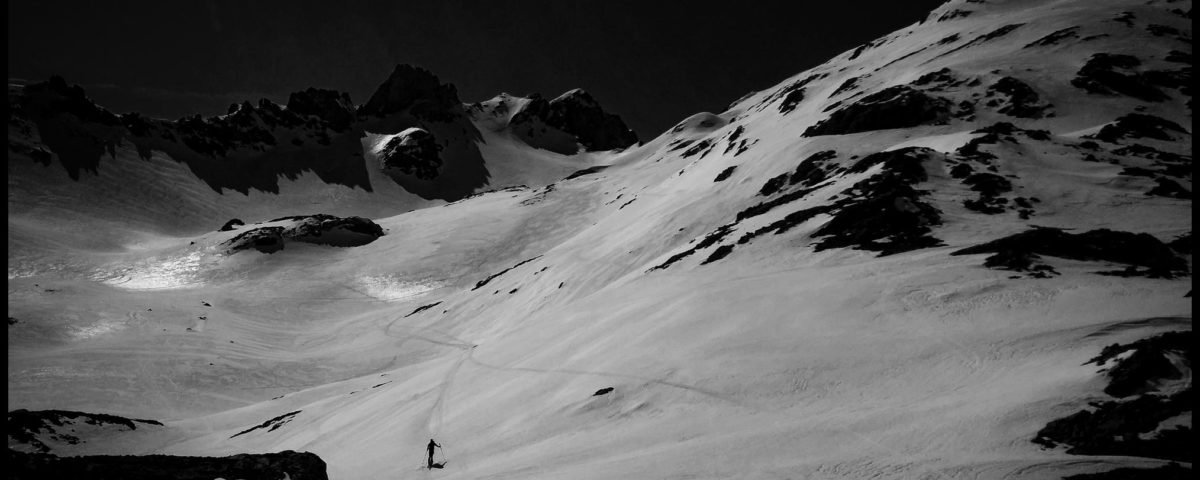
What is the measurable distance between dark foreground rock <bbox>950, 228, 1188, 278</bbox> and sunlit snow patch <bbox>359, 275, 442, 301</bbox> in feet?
185

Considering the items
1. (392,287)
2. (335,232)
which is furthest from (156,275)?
(392,287)

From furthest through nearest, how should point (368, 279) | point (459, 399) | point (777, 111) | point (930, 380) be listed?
point (777, 111) < point (368, 279) < point (459, 399) < point (930, 380)

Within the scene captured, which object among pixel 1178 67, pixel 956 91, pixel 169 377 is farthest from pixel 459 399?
pixel 1178 67

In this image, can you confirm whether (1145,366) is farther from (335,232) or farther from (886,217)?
(335,232)

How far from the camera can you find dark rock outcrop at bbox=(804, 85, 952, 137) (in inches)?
1948

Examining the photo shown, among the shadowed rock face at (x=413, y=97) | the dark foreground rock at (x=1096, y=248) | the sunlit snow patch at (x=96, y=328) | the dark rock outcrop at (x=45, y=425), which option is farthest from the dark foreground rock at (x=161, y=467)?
the shadowed rock face at (x=413, y=97)

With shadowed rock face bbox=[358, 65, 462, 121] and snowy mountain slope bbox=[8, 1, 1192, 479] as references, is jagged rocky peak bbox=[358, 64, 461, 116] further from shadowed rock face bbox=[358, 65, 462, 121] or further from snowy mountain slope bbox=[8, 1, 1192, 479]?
snowy mountain slope bbox=[8, 1, 1192, 479]

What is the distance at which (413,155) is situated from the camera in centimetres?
15000

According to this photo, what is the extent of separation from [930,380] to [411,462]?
1306 cm

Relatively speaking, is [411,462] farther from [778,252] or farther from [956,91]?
[956,91]

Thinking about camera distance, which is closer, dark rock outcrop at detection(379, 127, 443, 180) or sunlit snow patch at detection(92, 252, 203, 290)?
sunlit snow patch at detection(92, 252, 203, 290)

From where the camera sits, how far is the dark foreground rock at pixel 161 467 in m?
9.39

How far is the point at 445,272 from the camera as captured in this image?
73.6m

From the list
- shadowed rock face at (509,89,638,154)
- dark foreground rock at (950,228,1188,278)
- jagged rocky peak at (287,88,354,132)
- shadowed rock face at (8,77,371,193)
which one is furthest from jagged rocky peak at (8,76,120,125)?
dark foreground rock at (950,228,1188,278)
